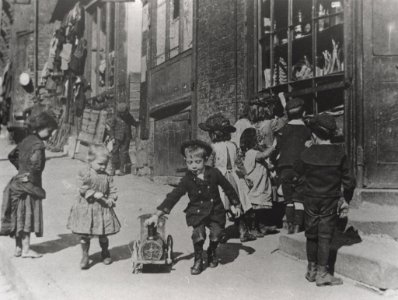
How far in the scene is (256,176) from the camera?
604 cm

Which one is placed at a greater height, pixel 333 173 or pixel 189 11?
pixel 189 11

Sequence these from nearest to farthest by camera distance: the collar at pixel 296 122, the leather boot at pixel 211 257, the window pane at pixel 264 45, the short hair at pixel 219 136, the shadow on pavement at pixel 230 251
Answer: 1. the leather boot at pixel 211 257
2. the shadow on pavement at pixel 230 251
3. the collar at pixel 296 122
4. the short hair at pixel 219 136
5. the window pane at pixel 264 45

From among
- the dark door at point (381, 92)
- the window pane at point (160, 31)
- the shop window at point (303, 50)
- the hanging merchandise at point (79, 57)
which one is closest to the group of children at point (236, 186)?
the shop window at point (303, 50)

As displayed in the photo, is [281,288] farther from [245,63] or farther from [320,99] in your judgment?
[245,63]

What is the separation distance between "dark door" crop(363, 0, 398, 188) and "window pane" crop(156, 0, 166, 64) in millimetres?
6763

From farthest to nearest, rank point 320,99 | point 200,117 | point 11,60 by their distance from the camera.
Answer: point 11,60
point 200,117
point 320,99

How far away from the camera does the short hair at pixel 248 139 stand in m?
6.25

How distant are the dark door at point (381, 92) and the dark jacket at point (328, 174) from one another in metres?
1.94

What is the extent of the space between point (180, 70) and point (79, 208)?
6.59 meters

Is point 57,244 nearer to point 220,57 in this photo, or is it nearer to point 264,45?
point 264,45

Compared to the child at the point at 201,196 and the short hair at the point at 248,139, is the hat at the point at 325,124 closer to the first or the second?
the child at the point at 201,196

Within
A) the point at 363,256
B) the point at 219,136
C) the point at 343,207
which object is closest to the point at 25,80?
the point at 219,136

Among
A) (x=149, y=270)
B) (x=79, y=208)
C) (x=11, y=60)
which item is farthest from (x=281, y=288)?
(x=11, y=60)

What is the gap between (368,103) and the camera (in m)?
5.97
